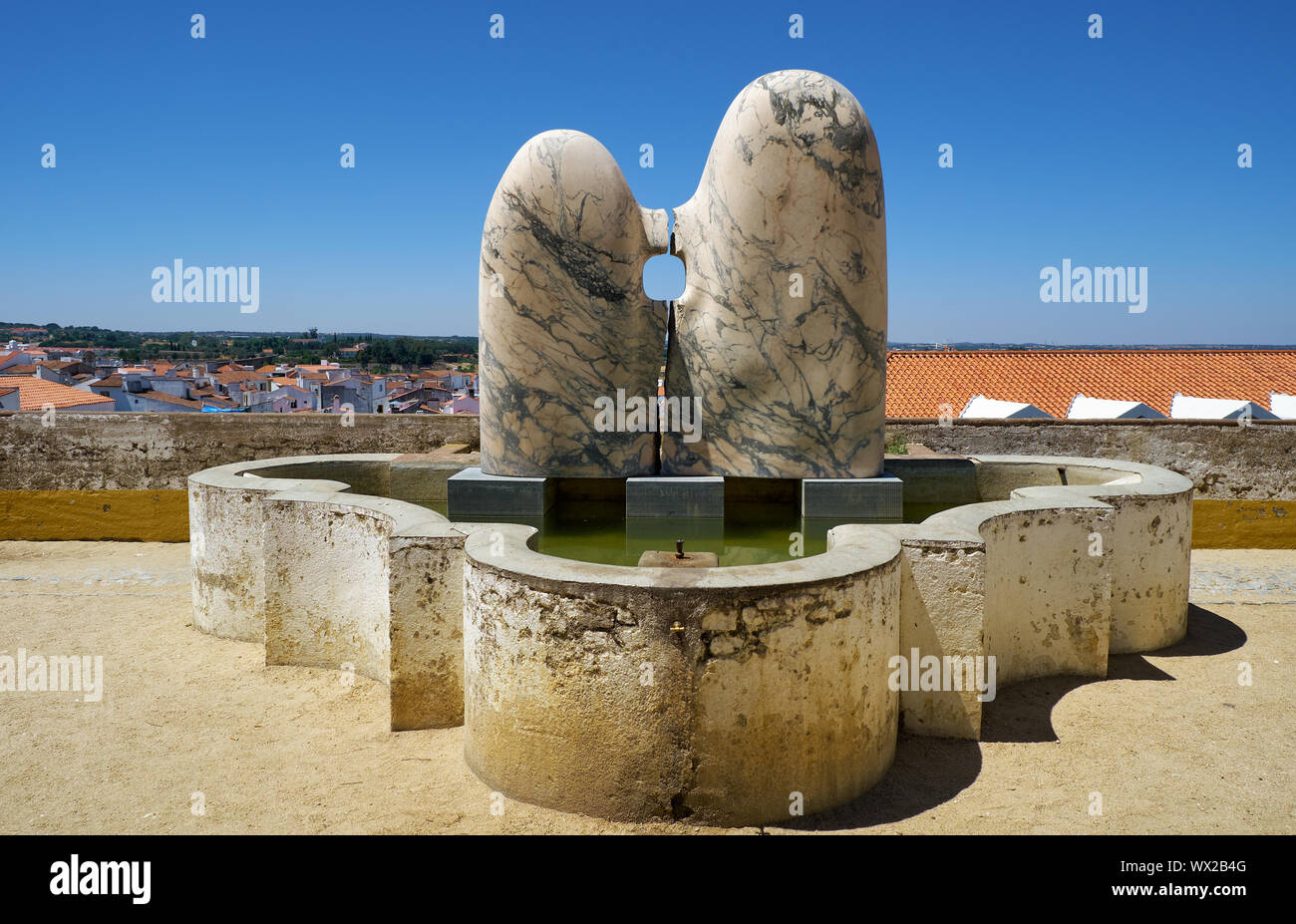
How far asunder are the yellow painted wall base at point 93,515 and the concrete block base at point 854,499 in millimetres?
6550

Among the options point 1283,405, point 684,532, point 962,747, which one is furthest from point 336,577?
point 1283,405

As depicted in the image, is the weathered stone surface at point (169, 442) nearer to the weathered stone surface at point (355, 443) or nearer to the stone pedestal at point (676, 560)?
the weathered stone surface at point (355, 443)

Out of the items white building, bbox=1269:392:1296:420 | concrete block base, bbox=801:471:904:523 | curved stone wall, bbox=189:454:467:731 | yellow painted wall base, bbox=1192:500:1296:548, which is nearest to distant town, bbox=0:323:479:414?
curved stone wall, bbox=189:454:467:731

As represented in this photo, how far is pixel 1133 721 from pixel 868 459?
2273 mm

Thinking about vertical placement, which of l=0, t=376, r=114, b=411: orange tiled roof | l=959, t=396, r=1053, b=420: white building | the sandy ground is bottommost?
the sandy ground

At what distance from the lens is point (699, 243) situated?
6219 mm

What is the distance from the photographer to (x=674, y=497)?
20.3 feet

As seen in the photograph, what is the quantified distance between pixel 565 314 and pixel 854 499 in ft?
7.59

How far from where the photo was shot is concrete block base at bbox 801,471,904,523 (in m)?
6.16

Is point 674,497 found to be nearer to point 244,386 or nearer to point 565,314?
point 565,314

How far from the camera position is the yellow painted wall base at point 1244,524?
9055 millimetres

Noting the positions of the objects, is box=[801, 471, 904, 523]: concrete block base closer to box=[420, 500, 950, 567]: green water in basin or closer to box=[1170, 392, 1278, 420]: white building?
box=[420, 500, 950, 567]: green water in basin

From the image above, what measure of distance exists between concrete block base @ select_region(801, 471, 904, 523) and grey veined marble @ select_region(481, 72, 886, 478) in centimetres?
14
